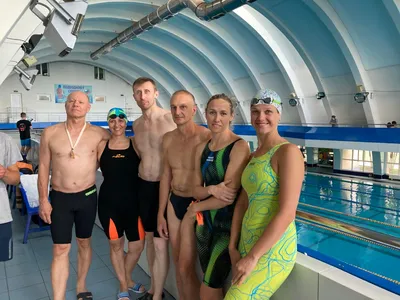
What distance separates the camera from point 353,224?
228 cm

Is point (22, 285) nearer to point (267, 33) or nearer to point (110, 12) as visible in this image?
point (267, 33)

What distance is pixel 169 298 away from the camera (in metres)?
2.68

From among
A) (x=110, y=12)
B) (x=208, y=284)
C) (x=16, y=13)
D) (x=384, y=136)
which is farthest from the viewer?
(x=110, y=12)

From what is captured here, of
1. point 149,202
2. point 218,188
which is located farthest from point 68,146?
point 218,188

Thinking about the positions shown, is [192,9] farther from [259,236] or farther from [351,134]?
Result: [259,236]

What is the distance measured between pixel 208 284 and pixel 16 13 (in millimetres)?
2099

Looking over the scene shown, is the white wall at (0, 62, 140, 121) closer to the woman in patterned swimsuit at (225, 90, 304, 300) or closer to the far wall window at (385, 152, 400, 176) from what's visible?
the far wall window at (385, 152, 400, 176)

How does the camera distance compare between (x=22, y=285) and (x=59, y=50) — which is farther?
(x=59, y=50)

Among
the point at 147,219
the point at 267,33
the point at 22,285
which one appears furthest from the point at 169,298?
the point at 267,33

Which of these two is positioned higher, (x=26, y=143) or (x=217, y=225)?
(x=217, y=225)

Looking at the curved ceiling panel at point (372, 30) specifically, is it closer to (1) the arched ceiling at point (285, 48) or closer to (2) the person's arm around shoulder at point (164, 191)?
(1) the arched ceiling at point (285, 48)

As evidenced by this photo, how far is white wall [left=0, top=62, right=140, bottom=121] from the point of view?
2053 centimetres

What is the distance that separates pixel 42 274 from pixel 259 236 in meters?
2.62

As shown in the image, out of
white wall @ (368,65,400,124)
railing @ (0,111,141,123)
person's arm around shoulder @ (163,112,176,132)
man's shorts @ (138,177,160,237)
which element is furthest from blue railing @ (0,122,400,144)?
railing @ (0,111,141,123)
